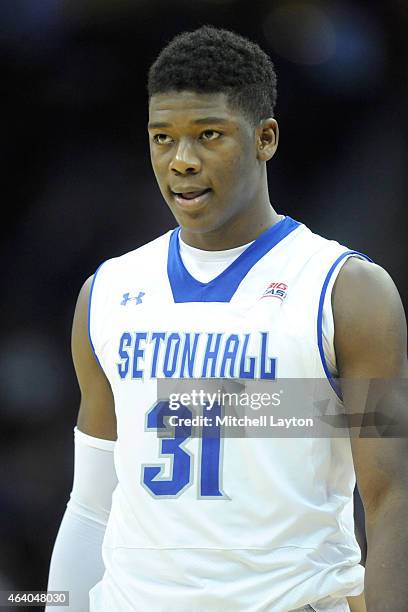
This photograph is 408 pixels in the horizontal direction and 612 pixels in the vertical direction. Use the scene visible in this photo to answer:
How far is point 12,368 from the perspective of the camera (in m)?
4.93

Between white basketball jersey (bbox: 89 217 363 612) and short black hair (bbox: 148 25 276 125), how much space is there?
352 millimetres

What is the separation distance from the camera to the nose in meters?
2.49

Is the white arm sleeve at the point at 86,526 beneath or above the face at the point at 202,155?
beneath

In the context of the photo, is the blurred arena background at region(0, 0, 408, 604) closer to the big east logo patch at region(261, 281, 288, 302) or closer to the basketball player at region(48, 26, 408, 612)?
the basketball player at region(48, 26, 408, 612)

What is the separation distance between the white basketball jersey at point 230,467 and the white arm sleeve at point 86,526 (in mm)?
169

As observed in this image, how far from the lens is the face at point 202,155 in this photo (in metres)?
2.51

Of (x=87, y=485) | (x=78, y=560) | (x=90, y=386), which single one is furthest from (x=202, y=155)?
(x=78, y=560)

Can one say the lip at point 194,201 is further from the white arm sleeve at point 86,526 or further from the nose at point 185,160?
the white arm sleeve at point 86,526

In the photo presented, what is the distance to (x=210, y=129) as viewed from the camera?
2.51 metres

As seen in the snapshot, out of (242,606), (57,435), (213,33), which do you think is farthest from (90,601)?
(57,435)

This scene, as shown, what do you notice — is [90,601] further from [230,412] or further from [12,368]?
[12,368]

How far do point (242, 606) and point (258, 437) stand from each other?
373 millimetres

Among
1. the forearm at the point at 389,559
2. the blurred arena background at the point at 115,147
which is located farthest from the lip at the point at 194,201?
the blurred arena background at the point at 115,147

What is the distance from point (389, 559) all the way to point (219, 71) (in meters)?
1.21
